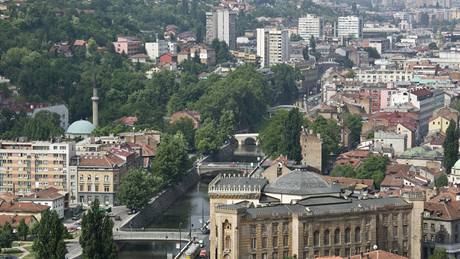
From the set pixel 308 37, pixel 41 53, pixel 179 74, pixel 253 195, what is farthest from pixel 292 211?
pixel 308 37

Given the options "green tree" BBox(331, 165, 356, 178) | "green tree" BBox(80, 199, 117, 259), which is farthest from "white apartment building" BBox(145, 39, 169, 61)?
"green tree" BBox(80, 199, 117, 259)

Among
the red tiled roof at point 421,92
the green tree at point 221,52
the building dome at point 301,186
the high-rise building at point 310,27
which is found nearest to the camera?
the building dome at point 301,186

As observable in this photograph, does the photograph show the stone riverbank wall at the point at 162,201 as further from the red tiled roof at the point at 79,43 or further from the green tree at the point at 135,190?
the red tiled roof at the point at 79,43

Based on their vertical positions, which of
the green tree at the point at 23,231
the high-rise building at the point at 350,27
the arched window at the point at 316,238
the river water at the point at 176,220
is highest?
the high-rise building at the point at 350,27

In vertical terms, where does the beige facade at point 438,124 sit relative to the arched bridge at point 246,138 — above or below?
above

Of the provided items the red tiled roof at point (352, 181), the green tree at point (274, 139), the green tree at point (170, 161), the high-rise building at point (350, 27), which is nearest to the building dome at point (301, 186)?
the red tiled roof at point (352, 181)

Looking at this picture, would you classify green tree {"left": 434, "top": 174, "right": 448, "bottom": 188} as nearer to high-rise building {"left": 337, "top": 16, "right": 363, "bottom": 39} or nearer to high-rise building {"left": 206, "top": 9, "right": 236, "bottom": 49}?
high-rise building {"left": 206, "top": 9, "right": 236, "bottom": 49}

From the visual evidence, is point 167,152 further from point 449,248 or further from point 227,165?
point 449,248
